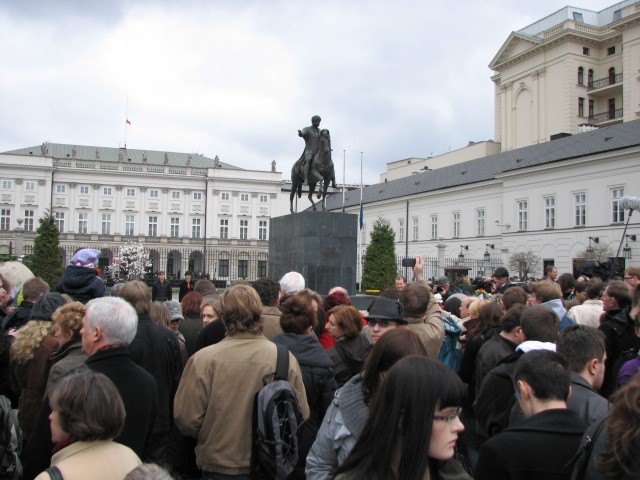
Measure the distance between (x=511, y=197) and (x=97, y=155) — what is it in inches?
1958

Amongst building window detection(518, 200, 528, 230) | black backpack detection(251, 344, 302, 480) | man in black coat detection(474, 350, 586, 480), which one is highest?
building window detection(518, 200, 528, 230)

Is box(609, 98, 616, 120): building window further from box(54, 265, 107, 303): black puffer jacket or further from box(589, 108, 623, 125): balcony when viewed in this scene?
box(54, 265, 107, 303): black puffer jacket

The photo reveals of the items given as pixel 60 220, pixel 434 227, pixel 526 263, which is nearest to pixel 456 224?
pixel 434 227

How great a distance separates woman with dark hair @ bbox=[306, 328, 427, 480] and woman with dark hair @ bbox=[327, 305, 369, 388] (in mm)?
1923

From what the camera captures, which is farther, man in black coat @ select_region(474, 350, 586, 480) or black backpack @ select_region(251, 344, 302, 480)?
black backpack @ select_region(251, 344, 302, 480)

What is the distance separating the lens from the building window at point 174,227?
7154 cm

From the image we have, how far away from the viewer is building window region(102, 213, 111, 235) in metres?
69.1

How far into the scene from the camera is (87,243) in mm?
66688

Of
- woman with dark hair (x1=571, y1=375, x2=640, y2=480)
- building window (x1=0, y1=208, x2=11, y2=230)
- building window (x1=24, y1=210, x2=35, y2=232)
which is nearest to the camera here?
woman with dark hair (x1=571, y1=375, x2=640, y2=480)

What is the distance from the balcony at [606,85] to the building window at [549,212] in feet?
53.0

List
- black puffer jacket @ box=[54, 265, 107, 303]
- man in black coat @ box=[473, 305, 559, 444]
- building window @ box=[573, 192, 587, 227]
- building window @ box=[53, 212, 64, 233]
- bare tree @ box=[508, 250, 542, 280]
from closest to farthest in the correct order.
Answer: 1. man in black coat @ box=[473, 305, 559, 444]
2. black puffer jacket @ box=[54, 265, 107, 303]
3. building window @ box=[573, 192, 587, 227]
4. bare tree @ box=[508, 250, 542, 280]
5. building window @ box=[53, 212, 64, 233]

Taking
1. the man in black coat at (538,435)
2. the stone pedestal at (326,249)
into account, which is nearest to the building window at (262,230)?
the stone pedestal at (326,249)

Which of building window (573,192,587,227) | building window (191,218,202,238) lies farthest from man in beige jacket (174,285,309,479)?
building window (191,218,202,238)

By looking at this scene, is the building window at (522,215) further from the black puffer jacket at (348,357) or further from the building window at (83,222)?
the building window at (83,222)
